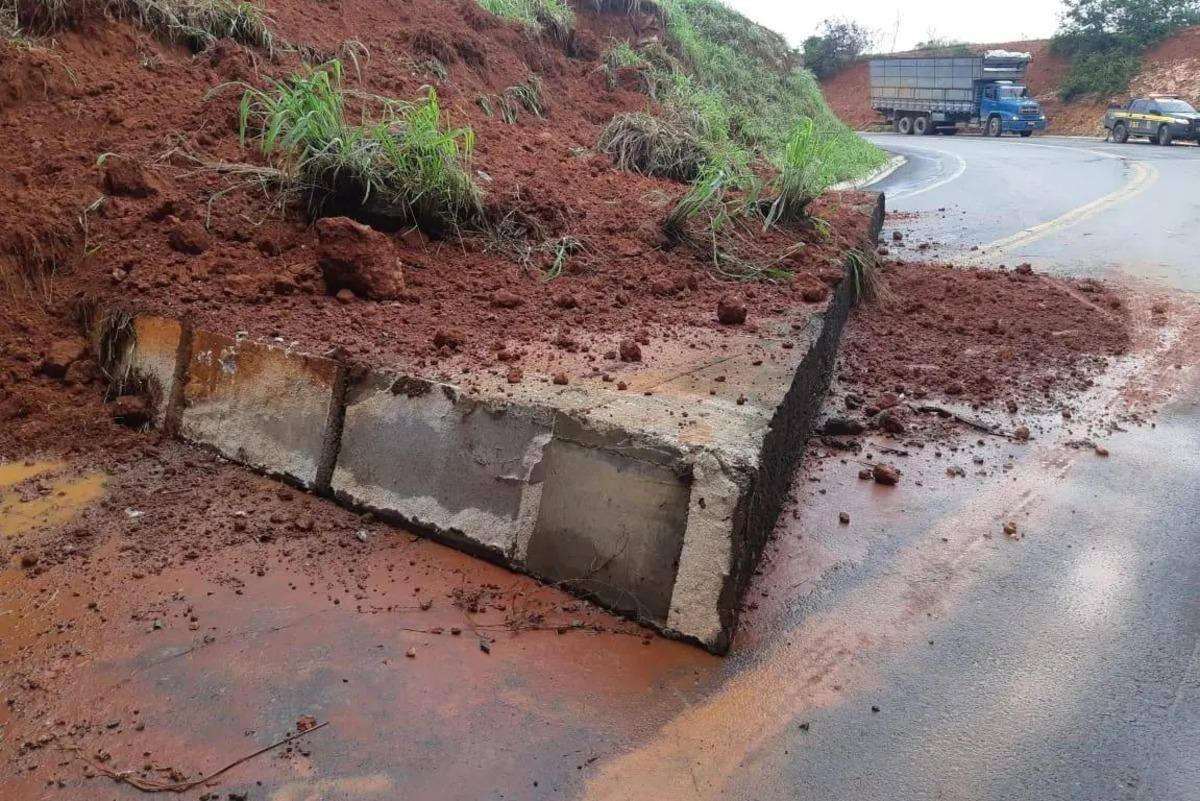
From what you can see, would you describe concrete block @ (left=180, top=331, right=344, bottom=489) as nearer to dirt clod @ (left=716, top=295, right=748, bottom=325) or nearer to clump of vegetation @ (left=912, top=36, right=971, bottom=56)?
dirt clod @ (left=716, top=295, right=748, bottom=325)

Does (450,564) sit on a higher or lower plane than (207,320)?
lower

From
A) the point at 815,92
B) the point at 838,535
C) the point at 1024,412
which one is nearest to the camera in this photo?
the point at 838,535

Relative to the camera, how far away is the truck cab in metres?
30.4

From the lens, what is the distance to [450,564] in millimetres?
2971

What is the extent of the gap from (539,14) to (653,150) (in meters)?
3.85

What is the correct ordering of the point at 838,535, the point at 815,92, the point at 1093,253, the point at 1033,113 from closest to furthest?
the point at 838,535 → the point at 1093,253 → the point at 815,92 → the point at 1033,113

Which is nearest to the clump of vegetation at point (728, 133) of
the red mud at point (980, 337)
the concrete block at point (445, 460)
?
the red mud at point (980, 337)

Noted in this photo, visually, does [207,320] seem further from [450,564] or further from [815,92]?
[815,92]

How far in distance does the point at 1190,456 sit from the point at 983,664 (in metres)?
2.11

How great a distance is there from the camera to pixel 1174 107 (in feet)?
83.0

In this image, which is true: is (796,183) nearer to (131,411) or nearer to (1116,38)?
(131,411)

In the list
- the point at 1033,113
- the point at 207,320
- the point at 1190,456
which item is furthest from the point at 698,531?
the point at 1033,113

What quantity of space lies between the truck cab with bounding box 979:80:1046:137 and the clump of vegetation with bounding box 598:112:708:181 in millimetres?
27507

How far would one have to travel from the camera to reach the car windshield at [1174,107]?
2512 cm
